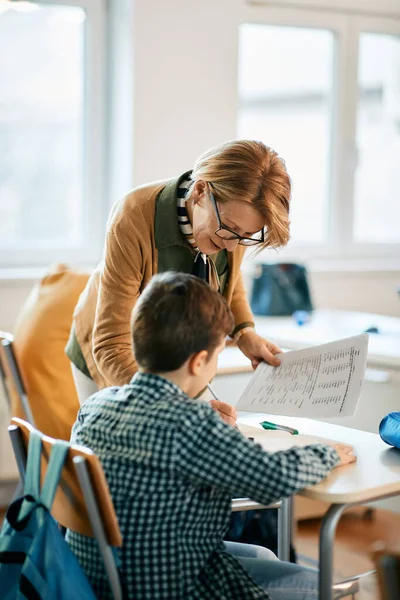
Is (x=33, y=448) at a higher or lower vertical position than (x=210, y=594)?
higher

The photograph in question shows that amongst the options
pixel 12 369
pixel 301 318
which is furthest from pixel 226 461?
pixel 301 318

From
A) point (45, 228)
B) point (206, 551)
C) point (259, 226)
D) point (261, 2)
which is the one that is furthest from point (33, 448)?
point (261, 2)

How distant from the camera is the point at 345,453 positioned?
1.67 m

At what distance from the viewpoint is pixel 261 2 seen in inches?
151

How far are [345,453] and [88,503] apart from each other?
542 millimetres

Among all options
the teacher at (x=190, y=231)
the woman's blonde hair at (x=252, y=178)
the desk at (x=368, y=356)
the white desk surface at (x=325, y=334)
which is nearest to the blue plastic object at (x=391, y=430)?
the teacher at (x=190, y=231)

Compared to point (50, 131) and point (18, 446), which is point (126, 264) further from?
point (50, 131)

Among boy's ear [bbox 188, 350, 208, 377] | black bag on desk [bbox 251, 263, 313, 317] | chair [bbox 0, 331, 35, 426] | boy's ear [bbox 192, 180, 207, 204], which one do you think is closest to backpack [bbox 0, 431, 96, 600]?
boy's ear [bbox 188, 350, 208, 377]

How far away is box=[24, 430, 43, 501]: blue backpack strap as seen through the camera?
4.86ft

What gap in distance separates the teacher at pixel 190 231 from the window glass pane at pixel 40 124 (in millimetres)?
1796

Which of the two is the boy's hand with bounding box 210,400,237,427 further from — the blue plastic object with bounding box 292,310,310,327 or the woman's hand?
the blue plastic object with bounding box 292,310,310,327

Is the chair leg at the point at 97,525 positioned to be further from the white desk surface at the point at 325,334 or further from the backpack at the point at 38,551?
the white desk surface at the point at 325,334

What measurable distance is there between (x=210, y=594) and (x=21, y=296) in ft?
7.18

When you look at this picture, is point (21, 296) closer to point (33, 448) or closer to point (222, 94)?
point (222, 94)
